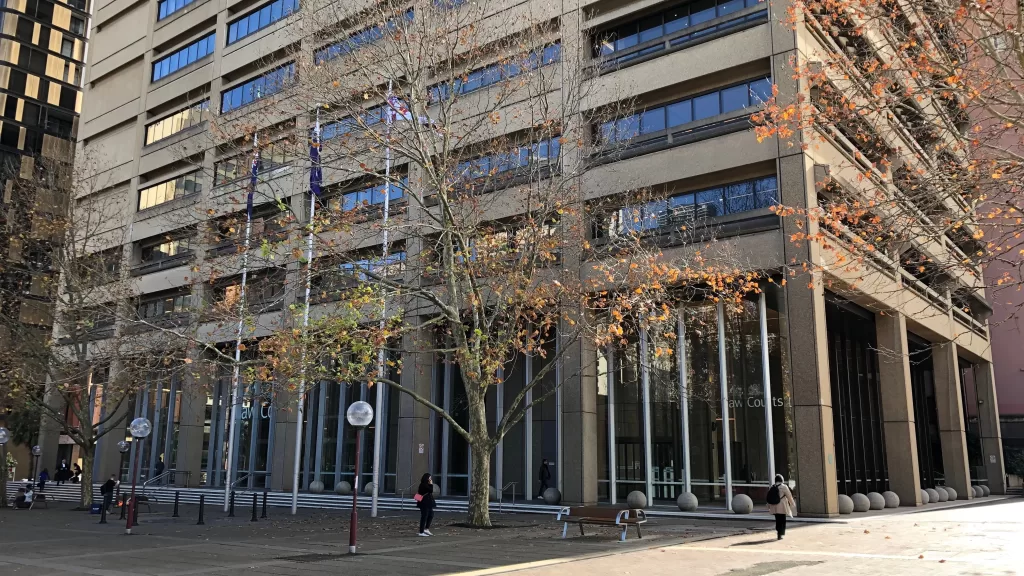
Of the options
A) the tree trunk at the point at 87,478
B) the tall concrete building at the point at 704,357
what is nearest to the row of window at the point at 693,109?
the tall concrete building at the point at 704,357

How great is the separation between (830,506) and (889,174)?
14.9 metres

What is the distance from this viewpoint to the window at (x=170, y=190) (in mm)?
41625

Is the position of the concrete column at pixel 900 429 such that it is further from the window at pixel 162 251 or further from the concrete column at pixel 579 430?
the window at pixel 162 251

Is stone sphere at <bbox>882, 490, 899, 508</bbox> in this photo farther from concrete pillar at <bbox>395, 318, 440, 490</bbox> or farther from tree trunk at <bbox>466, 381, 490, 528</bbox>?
concrete pillar at <bbox>395, 318, 440, 490</bbox>

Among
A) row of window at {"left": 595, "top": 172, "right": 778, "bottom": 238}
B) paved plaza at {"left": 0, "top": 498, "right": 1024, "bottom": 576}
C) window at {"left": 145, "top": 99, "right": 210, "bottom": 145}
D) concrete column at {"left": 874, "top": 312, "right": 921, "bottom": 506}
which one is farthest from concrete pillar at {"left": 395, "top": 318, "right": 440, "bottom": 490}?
window at {"left": 145, "top": 99, "right": 210, "bottom": 145}

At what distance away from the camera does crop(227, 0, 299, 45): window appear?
126 ft

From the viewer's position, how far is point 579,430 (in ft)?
88.1

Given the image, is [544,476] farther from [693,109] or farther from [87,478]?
[87,478]

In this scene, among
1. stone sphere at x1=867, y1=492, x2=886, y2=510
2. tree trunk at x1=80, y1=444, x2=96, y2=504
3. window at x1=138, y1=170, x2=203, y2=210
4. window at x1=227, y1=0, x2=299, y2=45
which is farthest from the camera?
window at x1=138, y1=170, x2=203, y2=210

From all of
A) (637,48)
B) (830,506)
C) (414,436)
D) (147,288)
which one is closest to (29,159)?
(147,288)

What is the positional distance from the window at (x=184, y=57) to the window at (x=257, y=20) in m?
1.80

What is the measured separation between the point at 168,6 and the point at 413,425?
32257 millimetres

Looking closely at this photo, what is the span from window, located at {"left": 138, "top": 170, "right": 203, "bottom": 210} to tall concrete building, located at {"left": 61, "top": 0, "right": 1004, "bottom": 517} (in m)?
2.00

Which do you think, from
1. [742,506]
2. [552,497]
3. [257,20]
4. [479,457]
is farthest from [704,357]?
[257,20]
